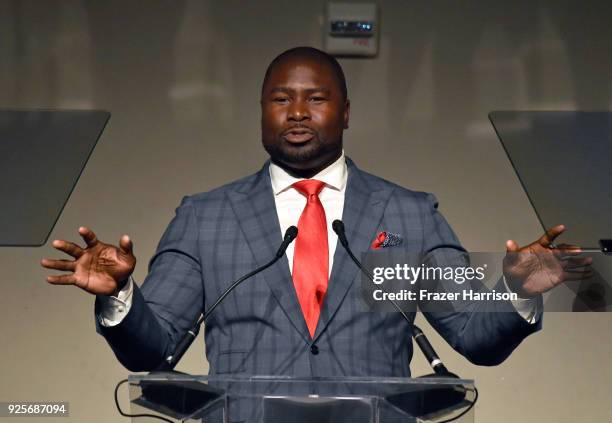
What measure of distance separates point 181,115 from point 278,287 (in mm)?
1549

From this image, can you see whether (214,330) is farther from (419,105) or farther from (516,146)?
(419,105)

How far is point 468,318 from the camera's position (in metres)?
2.45

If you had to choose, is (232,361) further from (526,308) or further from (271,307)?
(526,308)

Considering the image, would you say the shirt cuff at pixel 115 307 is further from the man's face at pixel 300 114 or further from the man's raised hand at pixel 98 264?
the man's face at pixel 300 114

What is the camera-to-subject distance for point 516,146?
2.78 meters

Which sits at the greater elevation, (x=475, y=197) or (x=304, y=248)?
(x=475, y=197)

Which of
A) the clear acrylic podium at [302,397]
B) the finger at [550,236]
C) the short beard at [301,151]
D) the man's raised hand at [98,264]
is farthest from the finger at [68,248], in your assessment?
the finger at [550,236]

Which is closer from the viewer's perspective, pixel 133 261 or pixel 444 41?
pixel 133 261

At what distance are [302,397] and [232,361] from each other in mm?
472

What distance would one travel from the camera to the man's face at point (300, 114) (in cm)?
260

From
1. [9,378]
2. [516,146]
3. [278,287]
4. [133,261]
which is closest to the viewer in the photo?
[133,261]

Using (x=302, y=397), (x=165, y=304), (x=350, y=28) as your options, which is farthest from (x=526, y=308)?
(x=350, y=28)

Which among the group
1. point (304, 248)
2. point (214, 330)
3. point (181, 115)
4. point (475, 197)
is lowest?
point (214, 330)

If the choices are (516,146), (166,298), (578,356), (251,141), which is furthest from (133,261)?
(578,356)
